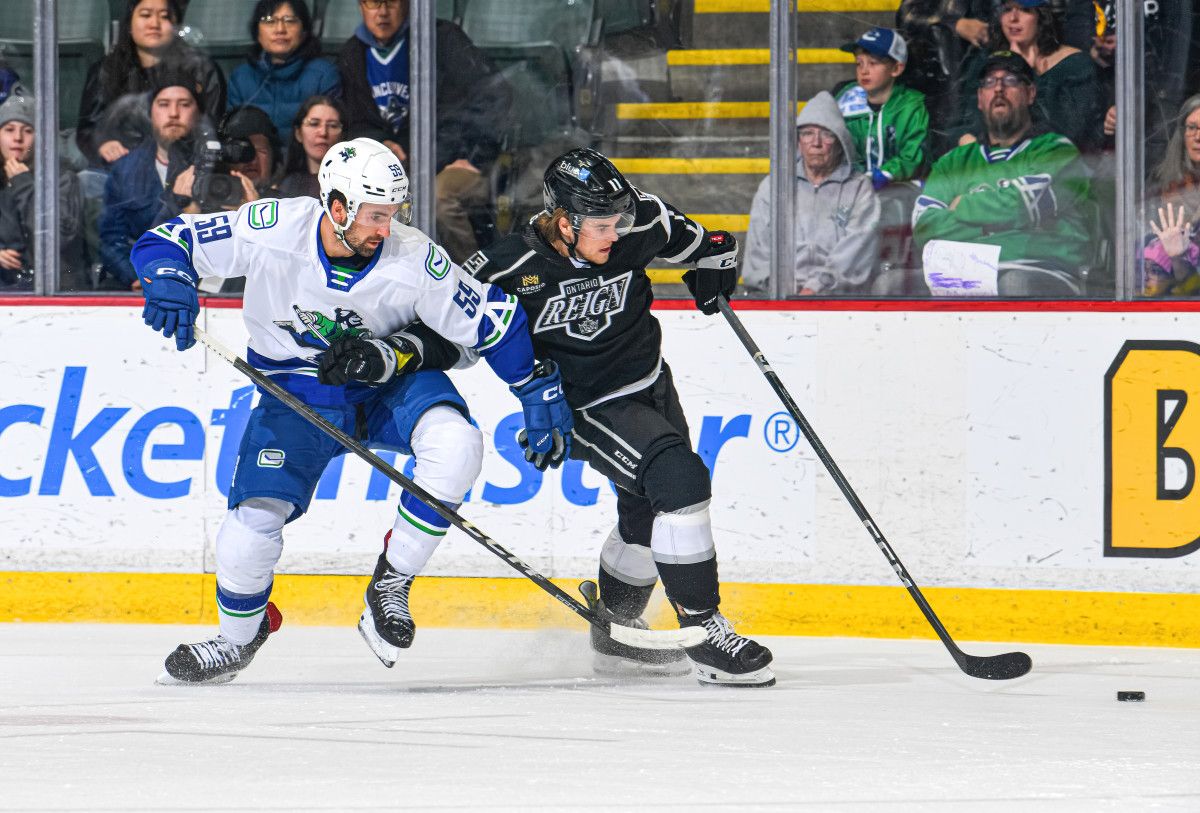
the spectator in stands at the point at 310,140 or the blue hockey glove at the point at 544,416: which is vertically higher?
the spectator in stands at the point at 310,140

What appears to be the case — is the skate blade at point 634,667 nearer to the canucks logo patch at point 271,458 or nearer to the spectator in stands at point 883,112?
the canucks logo patch at point 271,458

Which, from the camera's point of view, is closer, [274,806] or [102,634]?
[274,806]

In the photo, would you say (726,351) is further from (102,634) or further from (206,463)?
(102,634)

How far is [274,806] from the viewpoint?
2.64m

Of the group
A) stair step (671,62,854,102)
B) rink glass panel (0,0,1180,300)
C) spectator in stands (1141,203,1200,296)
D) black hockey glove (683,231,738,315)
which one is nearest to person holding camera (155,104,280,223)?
rink glass panel (0,0,1180,300)

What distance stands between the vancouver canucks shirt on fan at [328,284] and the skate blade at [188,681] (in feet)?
2.56

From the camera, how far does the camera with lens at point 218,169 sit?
575 centimetres

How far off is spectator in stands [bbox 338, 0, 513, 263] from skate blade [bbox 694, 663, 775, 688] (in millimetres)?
1995

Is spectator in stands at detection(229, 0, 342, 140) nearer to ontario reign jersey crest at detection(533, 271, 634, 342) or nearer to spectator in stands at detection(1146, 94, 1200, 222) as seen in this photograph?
ontario reign jersey crest at detection(533, 271, 634, 342)

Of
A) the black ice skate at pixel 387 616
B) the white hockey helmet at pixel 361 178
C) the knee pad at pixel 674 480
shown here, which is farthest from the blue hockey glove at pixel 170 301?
the knee pad at pixel 674 480

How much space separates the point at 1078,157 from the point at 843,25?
0.81 metres

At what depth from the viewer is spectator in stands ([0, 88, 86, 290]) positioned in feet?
18.6

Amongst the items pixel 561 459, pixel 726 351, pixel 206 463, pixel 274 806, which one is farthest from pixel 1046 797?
pixel 206 463

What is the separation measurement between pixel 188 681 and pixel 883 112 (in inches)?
107
